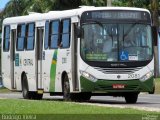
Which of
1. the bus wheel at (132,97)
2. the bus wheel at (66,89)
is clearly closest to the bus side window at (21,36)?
the bus wheel at (66,89)

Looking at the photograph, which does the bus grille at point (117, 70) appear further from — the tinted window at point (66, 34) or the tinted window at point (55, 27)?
Result: the tinted window at point (55, 27)

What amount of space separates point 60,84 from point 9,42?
19.0 ft

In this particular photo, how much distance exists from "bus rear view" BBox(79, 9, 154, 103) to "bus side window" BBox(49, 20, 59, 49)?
210cm

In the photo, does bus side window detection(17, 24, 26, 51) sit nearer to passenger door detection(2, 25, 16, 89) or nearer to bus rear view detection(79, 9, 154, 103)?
passenger door detection(2, 25, 16, 89)

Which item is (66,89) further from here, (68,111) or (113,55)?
Answer: (68,111)

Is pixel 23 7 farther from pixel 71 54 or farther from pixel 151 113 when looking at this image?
pixel 151 113

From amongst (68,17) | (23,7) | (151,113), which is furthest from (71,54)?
(23,7)

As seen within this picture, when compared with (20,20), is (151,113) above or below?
below

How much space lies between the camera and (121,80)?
88.4 feet

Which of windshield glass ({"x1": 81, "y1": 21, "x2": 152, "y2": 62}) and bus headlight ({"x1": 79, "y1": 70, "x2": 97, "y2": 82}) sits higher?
windshield glass ({"x1": 81, "y1": 21, "x2": 152, "y2": 62})

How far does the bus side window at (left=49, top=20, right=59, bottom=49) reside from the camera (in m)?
29.1

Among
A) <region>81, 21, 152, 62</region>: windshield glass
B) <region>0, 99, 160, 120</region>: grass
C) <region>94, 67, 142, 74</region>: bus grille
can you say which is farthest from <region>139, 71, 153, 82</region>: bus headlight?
<region>0, 99, 160, 120</region>: grass

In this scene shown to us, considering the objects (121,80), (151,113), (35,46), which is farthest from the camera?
(35,46)

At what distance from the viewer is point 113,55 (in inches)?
1064
